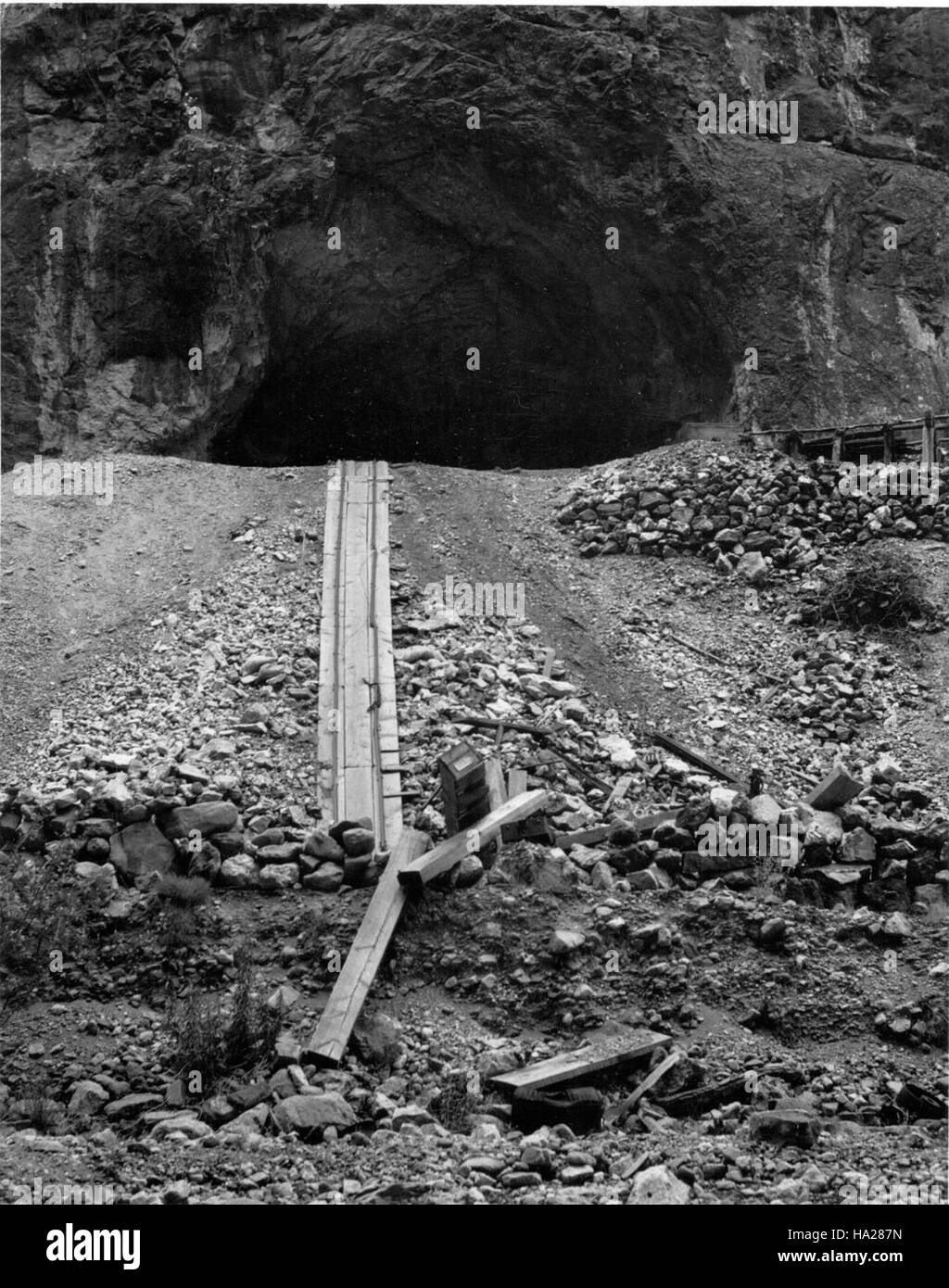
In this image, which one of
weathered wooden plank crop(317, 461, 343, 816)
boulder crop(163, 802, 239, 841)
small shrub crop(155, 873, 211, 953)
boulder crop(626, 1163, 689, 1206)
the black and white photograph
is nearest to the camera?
boulder crop(626, 1163, 689, 1206)

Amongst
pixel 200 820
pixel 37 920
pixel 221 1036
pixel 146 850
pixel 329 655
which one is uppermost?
pixel 329 655

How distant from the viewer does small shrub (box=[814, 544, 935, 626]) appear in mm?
16734

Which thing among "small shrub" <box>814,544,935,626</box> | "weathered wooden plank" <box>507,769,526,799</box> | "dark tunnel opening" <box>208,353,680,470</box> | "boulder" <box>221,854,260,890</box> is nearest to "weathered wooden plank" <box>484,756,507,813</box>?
"weathered wooden plank" <box>507,769,526,799</box>

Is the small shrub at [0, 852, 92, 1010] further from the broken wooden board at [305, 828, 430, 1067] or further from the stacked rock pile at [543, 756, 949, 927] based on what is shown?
the stacked rock pile at [543, 756, 949, 927]

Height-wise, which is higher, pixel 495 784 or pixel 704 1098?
pixel 495 784

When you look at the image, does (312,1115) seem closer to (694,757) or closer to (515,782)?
(515,782)

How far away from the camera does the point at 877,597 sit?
16.8 m

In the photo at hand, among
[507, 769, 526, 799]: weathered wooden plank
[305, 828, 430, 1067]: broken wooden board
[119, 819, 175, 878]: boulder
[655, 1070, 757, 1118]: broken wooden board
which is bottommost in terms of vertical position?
[655, 1070, 757, 1118]: broken wooden board

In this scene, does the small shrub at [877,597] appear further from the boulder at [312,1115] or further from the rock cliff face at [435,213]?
the boulder at [312,1115]

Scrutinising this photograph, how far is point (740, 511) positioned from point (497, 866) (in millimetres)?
8136

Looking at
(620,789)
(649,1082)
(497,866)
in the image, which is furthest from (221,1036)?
(620,789)

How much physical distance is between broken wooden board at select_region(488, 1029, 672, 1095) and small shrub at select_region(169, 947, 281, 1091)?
1698 mm

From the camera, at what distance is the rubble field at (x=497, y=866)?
9031mm
